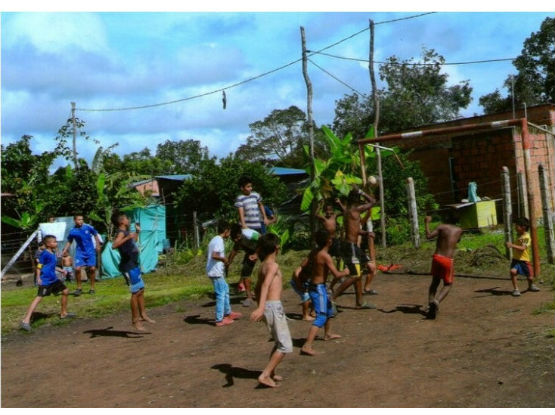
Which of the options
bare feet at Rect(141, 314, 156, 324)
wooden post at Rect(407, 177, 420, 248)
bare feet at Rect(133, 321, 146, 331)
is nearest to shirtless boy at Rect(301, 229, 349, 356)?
bare feet at Rect(133, 321, 146, 331)

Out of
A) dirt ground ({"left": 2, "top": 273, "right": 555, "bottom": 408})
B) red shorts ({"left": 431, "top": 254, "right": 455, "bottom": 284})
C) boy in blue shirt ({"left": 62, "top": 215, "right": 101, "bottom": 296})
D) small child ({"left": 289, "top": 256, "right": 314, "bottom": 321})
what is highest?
boy in blue shirt ({"left": 62, "top": 215, "right": 101, "bottom": 296})

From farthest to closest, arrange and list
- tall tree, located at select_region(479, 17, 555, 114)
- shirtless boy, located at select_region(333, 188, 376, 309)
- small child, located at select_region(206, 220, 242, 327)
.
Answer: tall tree, located at select_region(479, 17, 555, 114)
shirtless boy, located at select_region(333, 188, 376, 309)
small child, located at select_region(206, 220, 242, 327)

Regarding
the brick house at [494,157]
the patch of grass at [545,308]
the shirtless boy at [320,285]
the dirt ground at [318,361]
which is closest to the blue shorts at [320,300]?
the shirtless boy at [320,285]

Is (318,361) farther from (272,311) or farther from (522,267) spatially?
(522,267)

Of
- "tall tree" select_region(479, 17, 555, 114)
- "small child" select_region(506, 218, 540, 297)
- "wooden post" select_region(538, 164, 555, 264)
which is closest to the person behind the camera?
"small child" select_region(506, 218, 540, 297)

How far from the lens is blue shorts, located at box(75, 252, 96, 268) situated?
13.3m

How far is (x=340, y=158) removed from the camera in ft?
52.3

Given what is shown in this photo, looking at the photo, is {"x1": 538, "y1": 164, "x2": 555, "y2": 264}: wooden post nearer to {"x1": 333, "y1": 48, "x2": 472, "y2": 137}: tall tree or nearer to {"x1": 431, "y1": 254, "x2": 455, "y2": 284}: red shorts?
{"x1": 431, "y1": 254, "x2": 455, "y2": 284}: red shorts

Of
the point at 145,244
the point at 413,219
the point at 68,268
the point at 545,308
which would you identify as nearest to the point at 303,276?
the point at 545,308

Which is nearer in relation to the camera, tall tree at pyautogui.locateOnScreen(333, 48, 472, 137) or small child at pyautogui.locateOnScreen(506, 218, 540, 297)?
small child at pyautogui.locateOnScreen(506, 218, 540, 297)

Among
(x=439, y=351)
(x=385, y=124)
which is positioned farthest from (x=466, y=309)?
(x=385, y=124)

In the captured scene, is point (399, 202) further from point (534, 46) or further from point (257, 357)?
point (534, 46)

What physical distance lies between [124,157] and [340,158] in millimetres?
19446

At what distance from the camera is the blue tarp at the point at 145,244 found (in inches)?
665
